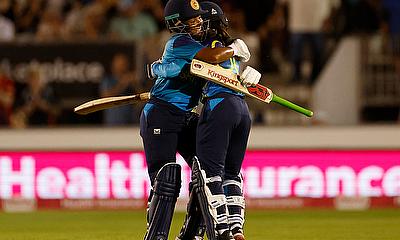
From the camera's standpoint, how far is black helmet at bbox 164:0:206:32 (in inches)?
340

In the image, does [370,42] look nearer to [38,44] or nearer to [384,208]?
[384,208]

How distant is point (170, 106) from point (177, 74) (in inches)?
13.1

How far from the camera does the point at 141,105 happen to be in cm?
1566

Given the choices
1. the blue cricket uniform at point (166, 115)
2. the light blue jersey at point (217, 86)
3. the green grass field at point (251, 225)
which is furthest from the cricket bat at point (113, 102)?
the green grass field at point (251, 225)

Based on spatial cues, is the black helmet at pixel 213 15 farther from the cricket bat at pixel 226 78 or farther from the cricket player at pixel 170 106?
the cricket bat at pixel 226 78

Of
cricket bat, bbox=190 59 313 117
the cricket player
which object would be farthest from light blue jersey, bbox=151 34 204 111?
cricket bat, bbox=190 59 313 117

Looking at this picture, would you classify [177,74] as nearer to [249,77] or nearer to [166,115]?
[166,115]

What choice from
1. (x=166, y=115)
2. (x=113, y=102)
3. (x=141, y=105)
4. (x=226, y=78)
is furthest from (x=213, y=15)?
(x=141, y=105)

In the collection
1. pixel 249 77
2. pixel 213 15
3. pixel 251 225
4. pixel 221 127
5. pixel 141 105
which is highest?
pixel 213 15

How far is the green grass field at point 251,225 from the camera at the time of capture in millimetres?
11117

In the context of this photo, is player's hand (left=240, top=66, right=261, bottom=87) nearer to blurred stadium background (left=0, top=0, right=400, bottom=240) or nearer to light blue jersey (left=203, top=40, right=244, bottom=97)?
light blue jersey (left=203, top=40, right=244, bottom=97)

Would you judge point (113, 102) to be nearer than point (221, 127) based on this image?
No

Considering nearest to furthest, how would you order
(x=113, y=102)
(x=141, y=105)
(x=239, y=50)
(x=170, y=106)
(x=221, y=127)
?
(x=221, y=127), (x=239, y=50), (x=170, y=106), (x=113, y=102), (x=141, y=105)

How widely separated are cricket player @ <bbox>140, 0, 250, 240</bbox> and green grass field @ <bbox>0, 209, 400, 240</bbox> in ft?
6.68
